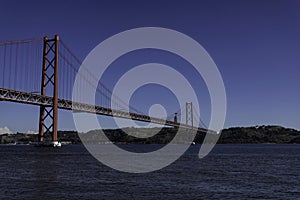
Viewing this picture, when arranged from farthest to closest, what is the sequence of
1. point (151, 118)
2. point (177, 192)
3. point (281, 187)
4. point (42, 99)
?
point (151, 118)
point (42, 99)
point (281, 187)
point (177, 192)

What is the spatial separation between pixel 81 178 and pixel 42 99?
4929cm

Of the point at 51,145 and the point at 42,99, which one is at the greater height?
the point at 42,99

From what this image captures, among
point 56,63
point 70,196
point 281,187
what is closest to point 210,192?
point 281,187

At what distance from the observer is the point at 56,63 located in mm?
78500

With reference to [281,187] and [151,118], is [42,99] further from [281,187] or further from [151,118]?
[281,187]

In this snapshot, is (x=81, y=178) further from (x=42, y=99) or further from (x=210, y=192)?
(x=42, y=99)

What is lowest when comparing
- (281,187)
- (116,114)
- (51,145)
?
(281,187)

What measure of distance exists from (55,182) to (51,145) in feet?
173

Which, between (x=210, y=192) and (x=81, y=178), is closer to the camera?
(x=210, y=192)

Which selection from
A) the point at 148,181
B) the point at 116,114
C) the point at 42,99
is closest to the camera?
the point at 148,181

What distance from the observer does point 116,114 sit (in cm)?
9006

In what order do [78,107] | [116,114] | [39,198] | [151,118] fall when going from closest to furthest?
1. [39,198]
2. [78,107]
3. [116,114]
4. [151,118]

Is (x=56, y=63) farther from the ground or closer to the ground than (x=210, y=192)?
farther from the ground

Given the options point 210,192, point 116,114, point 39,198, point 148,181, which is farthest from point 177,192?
point 116,114
